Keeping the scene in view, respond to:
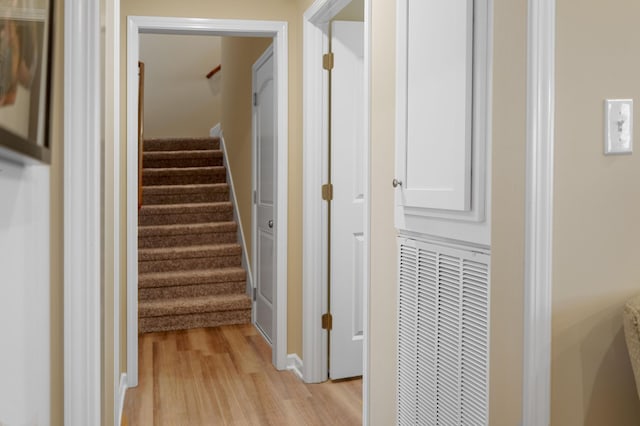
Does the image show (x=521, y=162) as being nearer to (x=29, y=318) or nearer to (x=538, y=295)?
(x=538, y=295)

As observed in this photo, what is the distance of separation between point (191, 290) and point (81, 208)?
3.93 m

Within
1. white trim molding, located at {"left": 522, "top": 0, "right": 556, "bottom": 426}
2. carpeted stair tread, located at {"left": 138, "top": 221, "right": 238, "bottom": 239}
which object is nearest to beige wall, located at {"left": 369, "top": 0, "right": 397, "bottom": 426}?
white trim molding, located at {"left": 522, "top": 0, "right": 556, "bottom": 426}

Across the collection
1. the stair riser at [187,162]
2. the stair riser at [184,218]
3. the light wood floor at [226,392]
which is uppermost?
the stair riser at [187,162]

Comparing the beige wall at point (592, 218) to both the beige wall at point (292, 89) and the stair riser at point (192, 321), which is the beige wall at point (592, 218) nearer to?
the beige wall at point (292, 89)

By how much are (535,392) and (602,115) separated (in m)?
0.62

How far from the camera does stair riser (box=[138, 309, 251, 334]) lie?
183 inches

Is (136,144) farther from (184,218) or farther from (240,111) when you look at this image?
(184,218)

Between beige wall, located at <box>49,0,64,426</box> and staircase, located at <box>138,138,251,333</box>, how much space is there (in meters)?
3.59

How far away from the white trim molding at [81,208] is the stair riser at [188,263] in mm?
3997

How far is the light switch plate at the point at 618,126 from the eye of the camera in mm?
1274

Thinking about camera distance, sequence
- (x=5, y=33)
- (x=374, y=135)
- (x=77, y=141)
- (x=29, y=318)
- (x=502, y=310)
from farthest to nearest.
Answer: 1. (x=374, y=135)
2. (x=502, y=310)
3. (x=77, y=141)
4. (x=29, y=318)
5. (x=5, y=33)

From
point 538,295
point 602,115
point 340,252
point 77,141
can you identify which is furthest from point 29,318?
point 340,252

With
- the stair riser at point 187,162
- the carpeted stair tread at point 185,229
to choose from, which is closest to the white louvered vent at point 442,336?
the carpeted stair tread at point 185,229

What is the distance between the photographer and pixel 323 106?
3371 millimetres
